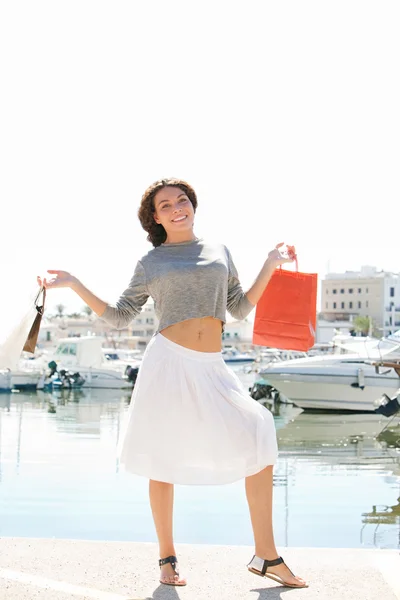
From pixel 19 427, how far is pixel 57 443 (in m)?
4.57

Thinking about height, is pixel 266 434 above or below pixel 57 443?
above

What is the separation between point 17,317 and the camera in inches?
158

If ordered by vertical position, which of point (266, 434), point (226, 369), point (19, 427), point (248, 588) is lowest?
point (19, 427)

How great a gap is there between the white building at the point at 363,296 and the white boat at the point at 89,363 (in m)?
94.4

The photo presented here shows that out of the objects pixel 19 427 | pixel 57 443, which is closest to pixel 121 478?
pixel 57 443

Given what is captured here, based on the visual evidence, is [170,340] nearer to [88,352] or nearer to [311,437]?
[311,437]

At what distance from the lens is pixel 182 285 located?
3850mm

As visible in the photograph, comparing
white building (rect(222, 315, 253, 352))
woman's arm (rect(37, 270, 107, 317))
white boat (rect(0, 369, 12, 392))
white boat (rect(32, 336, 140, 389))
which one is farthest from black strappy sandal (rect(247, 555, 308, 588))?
white building (rect(222, 315, 253, 352))

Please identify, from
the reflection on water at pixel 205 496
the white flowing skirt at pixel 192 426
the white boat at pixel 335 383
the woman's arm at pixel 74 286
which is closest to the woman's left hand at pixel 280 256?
the white flowing skirt at pixel 192 426

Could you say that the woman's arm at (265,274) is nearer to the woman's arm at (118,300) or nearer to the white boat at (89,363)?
the woman's arm at (118,300)

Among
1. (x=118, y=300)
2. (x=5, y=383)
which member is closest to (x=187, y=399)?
(x=118, y=300)

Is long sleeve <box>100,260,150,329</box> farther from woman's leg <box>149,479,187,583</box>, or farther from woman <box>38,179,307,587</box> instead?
woman's leg <box>149,479,187,583</box>

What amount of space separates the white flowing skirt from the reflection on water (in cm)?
384

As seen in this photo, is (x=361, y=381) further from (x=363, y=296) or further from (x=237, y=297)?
(x=363, y=296)
